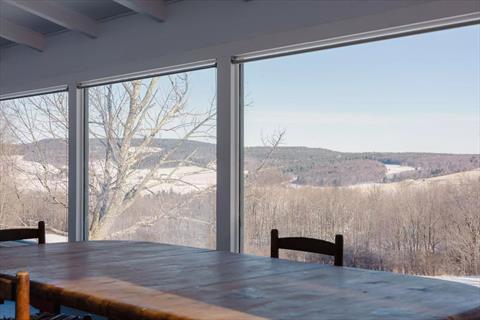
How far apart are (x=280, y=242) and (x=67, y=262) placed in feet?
3.07

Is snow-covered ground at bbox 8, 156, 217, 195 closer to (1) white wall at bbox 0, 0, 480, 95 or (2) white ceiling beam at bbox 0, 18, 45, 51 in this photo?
(1) white wall at bbox 0, 0, 480, 95

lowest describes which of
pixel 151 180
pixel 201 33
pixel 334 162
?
pixel 151 180

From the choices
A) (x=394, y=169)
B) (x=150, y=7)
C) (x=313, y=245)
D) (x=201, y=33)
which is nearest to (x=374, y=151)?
(x=394, y=169)

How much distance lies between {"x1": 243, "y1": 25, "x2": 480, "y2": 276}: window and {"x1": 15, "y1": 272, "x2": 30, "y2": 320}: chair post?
2.06 m

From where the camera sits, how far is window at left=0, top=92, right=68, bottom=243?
5.17 m

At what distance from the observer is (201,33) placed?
381cm

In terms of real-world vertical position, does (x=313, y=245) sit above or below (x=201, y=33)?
below

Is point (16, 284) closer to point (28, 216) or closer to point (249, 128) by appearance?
point (249, 128)

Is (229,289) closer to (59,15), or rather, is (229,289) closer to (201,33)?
(201,33)

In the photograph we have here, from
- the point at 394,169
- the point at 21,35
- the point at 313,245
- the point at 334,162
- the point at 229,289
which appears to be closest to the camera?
the point at 229,289

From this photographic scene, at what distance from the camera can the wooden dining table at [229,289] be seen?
143 cm

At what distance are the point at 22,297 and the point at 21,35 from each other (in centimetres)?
404

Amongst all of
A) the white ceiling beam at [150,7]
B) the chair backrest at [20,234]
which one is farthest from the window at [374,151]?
the chair backrest at [20,234]

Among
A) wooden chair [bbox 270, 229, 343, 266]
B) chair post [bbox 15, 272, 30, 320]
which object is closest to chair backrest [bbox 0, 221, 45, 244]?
wooden chair [bbox 270, 229, 343, 266]
